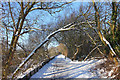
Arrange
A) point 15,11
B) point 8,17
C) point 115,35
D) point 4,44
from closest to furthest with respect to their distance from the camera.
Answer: point 4,44 → point 8,17 → point 15,11 → point 115,35

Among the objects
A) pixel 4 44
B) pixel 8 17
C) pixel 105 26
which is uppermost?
pixel 8 17

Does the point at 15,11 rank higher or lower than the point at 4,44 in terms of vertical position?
higher

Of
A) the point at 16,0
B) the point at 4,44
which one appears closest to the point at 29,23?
the point at 16,0

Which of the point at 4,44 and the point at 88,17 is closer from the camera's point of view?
the point at 4,44

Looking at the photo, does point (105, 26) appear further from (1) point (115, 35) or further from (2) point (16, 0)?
(2) point (16, 0)

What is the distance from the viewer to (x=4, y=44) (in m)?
2.44

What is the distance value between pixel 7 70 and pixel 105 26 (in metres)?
6.04

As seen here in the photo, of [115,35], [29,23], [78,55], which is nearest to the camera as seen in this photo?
[29,23]

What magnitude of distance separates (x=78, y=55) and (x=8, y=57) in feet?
33.7

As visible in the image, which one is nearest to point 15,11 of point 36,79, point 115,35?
point 36,79

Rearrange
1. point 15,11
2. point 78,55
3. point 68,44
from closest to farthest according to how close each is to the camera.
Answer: point 15,11
point 78,55
point 68,44

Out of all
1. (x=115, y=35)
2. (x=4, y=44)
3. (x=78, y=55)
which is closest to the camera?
(x=4, y=44)

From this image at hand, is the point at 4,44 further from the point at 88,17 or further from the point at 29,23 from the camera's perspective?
the point at 88,17

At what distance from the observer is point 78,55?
12.0 metres
